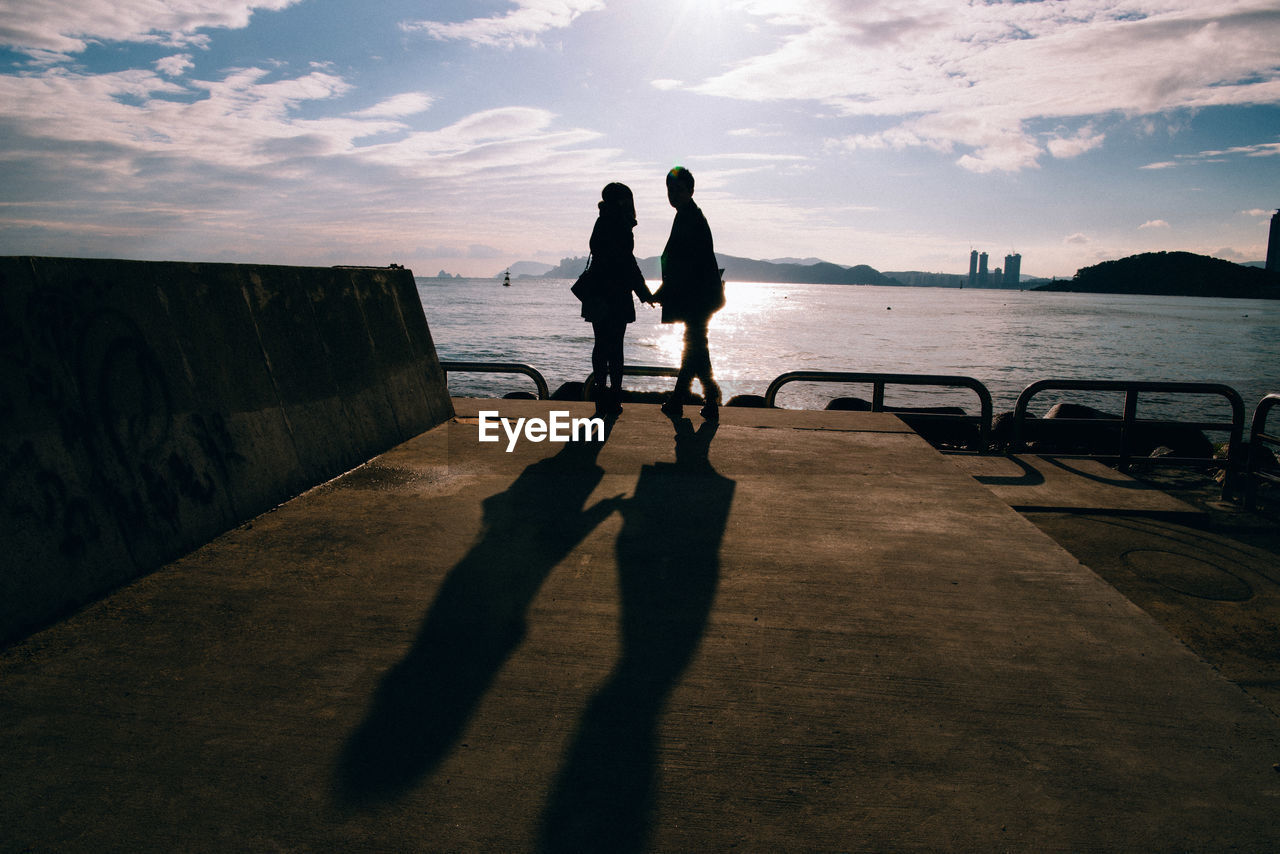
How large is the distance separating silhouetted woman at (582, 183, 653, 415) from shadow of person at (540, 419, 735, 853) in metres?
1.89

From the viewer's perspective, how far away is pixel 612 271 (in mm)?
6246

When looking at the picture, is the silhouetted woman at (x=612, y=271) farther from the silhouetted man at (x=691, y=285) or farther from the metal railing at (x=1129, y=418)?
the metal railing at (x=1129, y=418)

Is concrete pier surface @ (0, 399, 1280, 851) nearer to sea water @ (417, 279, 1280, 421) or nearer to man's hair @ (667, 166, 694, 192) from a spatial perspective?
man's hair @ (667, 166, 694, 192)

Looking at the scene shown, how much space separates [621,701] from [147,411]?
268 centimetres

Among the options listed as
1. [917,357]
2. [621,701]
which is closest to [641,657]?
[621,701]

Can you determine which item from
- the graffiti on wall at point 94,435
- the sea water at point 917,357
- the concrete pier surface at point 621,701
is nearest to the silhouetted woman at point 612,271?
the concrete pier surface at point 621,701

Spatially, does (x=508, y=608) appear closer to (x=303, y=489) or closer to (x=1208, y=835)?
(x=303, y=489)

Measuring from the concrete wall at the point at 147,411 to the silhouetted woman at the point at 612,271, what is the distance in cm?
219

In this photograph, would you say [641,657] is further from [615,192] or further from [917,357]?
[917,357]

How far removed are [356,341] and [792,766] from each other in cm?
449

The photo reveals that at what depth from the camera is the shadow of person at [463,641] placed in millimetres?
2014

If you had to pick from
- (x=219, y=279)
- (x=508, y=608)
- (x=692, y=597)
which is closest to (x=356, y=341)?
(x=219, y=279)

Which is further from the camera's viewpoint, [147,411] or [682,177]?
[682,177]

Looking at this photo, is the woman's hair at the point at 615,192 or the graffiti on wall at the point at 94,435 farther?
the woman's hair at the point at 615,192
